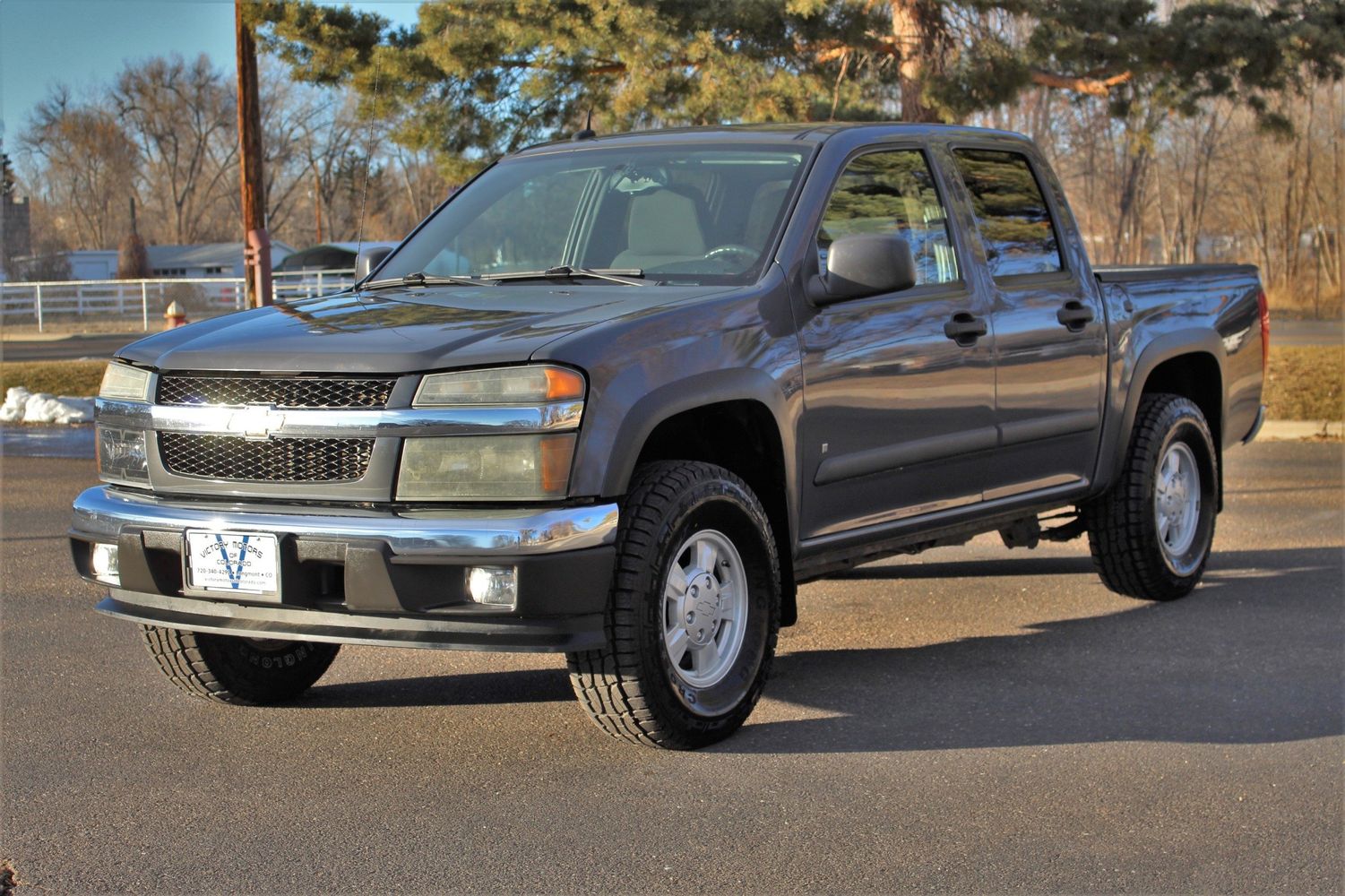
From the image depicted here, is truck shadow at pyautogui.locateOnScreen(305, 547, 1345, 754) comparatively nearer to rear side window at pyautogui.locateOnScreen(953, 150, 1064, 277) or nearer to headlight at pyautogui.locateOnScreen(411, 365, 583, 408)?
headlight at pyautogui.locateOnScreen(411, 365, 583, 408)

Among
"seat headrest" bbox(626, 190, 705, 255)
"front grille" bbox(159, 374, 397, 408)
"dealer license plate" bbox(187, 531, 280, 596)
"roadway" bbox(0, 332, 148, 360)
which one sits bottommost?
"roadway" bbox(0, 332, 148, 360)

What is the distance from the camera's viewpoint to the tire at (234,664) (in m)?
5.13

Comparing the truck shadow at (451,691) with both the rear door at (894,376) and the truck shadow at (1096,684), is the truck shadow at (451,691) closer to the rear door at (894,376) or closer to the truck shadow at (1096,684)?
the truck shadow at (1096,684)

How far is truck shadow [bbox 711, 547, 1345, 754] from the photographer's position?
499cm

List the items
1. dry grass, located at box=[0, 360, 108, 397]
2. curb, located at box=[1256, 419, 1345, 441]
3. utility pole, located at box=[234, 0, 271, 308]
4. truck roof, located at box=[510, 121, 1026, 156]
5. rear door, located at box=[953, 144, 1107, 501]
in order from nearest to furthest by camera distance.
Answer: truck roof, located at box=[510, 121, 1026, 156], rear door, located at box=[953, 144, 1107, 501], curb, located at box=[1256, 419, 1345, 441], utility pole, located at box=[234, 0, 271, 308], dry grass, located at box=[0, 360, 108, 397]

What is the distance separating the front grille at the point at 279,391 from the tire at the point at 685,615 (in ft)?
2.54

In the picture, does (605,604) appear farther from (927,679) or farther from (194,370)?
(927,679)

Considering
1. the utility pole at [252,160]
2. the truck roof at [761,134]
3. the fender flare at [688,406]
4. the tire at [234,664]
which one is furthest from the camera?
the utility pole at [252,160]

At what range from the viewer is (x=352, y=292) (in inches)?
226

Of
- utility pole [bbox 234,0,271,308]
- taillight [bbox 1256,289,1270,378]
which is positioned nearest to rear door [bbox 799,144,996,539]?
taillight [bbox 1256,289,1270,378]

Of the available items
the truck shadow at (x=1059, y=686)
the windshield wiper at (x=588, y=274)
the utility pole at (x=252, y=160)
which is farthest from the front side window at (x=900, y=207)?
the utility pole at (x=252, y=160)

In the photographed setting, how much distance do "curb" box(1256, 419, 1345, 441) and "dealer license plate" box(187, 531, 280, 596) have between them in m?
10.9

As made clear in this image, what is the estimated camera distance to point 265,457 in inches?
178

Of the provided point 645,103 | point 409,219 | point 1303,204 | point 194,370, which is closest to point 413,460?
point 194,370
